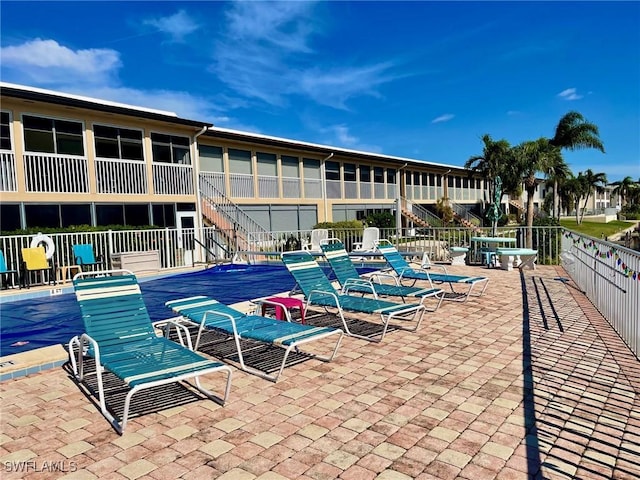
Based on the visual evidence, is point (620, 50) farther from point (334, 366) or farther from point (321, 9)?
point (334, 366)

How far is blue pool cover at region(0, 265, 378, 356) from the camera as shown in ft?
20.7

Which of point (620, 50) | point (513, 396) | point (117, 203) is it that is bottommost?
point (513, 396)

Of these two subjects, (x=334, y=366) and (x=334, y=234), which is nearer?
(x=334, y=366)

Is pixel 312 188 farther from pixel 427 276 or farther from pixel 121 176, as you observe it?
pixel 427 276

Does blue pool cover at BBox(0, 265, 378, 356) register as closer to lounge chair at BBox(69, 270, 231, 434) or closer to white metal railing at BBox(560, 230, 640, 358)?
lounge chair at BBox(69, 270, 231, 434)

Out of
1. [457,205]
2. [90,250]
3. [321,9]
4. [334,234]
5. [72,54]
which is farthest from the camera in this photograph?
[457,205]

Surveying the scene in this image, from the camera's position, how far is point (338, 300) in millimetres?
5957

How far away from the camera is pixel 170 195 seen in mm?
17594

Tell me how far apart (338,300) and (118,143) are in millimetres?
13551

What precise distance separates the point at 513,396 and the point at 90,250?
11324mm

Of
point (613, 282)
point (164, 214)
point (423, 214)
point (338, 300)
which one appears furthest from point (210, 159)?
point (423, 214)

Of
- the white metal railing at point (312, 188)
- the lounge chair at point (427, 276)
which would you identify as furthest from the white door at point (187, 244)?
the white metal railing at point (312, 188)

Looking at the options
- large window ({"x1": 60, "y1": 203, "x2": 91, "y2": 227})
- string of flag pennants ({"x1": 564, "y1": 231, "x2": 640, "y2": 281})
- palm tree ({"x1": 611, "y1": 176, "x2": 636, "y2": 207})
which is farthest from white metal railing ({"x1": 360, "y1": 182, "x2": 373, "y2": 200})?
palm tree ({"x1": 611, "y1": 176, "x2": 636, "y2": 207})

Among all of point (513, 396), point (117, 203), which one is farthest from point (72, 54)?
point (513, 396)
